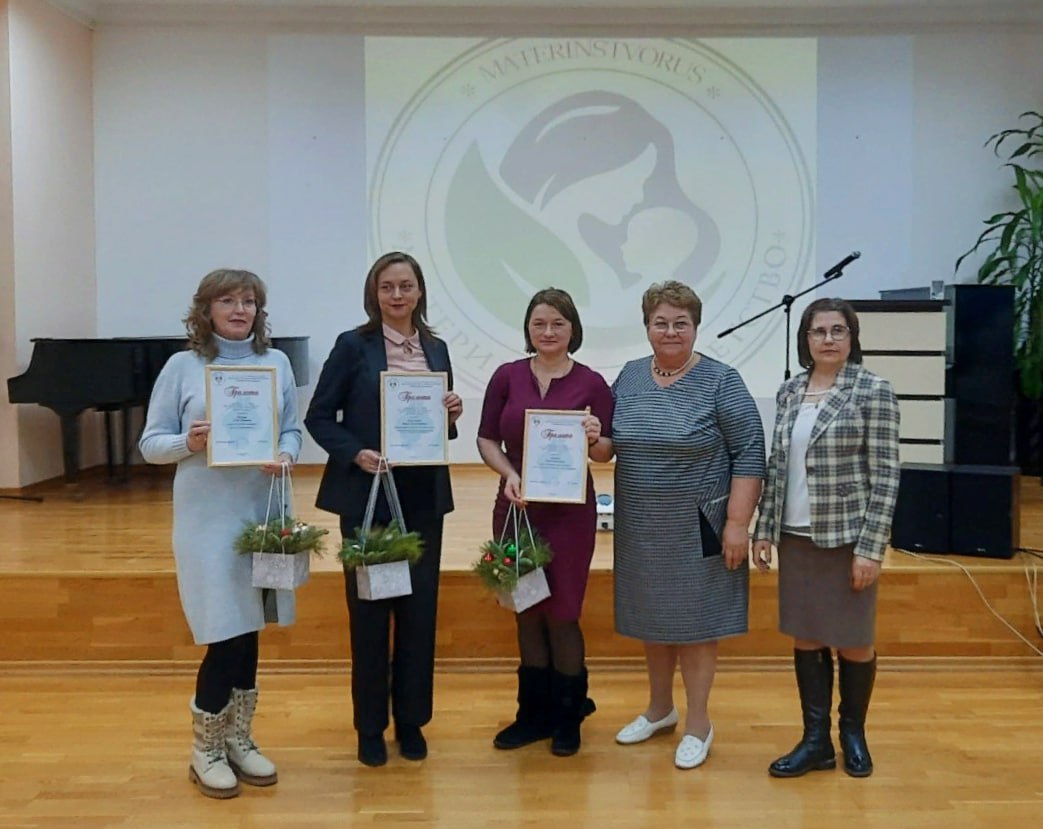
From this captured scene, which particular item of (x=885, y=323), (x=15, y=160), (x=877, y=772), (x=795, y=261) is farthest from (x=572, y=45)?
(x=877, y=772)

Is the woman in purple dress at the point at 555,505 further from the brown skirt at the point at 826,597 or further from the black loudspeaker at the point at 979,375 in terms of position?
A: the black loudspeaker at the point at 979,375

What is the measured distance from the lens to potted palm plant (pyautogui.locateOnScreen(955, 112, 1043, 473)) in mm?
5535

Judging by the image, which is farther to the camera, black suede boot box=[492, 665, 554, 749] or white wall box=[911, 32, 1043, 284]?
white wall box=[911, 32, 1043, 284]

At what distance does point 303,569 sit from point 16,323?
12.4 ft

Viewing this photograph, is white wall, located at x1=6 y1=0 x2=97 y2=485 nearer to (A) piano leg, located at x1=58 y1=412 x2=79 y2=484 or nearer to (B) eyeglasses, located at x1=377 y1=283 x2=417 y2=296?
(A) piano leg, located at x1=58 y1=412 x2=79 y2=484

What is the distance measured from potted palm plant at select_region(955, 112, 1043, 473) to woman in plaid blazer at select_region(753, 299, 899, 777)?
338 cm

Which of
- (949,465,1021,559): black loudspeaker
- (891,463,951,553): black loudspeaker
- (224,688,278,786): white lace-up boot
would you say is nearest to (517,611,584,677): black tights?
(224,688,278,786): white lace-up boot

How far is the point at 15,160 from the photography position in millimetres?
5352

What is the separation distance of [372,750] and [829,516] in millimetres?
1402

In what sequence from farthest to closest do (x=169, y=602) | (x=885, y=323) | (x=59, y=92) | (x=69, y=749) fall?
(x=59, y=92), (x=885, y=323), (x=169, y=602), (x=69, y=749)

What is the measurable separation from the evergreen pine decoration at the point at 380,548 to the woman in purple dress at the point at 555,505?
27 centimetres

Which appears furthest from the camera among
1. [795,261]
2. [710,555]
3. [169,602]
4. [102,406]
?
[795,261]

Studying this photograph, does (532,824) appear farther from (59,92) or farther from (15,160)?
(59,92)

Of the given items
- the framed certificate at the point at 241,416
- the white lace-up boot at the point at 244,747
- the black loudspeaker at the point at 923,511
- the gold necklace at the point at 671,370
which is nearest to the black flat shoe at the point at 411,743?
the white lace-up boot at the point at 244,747
